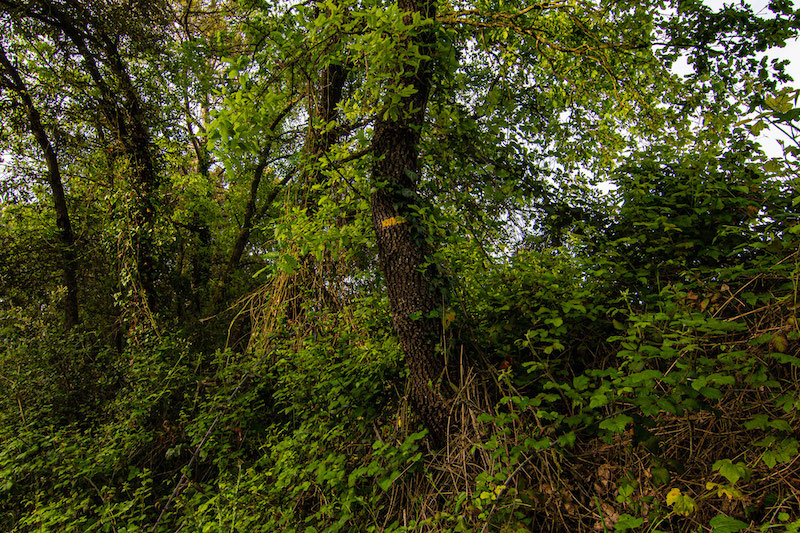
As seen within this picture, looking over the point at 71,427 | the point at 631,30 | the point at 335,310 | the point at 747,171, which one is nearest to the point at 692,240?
the point at 747,171

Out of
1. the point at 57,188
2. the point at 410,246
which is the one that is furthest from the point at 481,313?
the point at 57,188

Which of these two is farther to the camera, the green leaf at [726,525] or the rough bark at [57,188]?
the rough bark at [57,188]

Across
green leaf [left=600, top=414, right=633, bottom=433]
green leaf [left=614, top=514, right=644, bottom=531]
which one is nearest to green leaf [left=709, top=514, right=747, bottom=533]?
green leaf [left=614, top=514, right=644, bottom=531]

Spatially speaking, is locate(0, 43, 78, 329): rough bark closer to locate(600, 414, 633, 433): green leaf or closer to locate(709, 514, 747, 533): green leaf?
locate(600, 414, 633, 433): green leaf

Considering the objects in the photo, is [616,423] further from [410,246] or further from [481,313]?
[410,246]

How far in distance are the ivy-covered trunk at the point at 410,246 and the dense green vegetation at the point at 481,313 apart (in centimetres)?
2

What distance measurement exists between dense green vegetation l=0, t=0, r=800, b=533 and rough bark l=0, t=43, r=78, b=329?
5.11 feet

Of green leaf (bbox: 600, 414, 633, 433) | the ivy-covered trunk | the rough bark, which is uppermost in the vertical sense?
the rough bark

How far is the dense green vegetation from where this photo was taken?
1.96 m

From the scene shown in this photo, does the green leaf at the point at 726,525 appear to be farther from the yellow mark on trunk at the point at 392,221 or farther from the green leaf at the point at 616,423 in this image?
the yellow mark on trunk at the point at 392,221

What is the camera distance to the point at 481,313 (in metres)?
2.87

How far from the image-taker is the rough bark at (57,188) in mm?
6309

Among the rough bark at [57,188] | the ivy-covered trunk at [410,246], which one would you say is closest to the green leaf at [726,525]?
the ivy-covered trunk at [410,246]

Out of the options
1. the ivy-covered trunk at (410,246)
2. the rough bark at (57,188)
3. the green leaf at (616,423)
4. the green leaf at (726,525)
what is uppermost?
the rough bark at (57,188)
